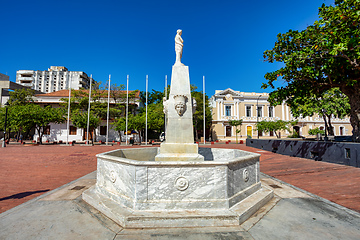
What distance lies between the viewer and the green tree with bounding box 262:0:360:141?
7191mm

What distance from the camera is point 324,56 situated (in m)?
8.68

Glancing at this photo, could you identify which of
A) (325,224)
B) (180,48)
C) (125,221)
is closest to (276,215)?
(325,224)

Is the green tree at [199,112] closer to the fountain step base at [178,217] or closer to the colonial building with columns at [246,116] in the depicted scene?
the colonial building with columns at [246,116]

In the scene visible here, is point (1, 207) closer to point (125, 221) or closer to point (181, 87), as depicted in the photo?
point (125, 221)

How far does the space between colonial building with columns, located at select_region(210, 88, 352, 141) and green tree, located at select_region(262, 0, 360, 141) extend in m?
27.8

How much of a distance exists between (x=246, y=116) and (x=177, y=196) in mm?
38412

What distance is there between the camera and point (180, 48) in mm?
5879

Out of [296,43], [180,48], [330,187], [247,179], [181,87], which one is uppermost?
[296,43]

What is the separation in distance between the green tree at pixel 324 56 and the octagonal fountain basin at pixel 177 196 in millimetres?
6916

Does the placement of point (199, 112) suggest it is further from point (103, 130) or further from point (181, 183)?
point (181, 183)

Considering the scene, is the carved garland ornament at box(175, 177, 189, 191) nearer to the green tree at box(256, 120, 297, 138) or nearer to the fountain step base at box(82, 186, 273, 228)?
the fountain step base at box(82, 186, 273, 228)

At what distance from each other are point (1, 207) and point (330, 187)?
896cm

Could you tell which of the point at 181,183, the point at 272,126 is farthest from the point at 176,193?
the point at 272,126

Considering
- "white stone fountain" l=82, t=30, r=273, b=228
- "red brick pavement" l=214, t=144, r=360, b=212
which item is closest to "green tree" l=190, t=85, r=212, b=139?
"red brick pavement" l=214, t=144, r=360, b=212
